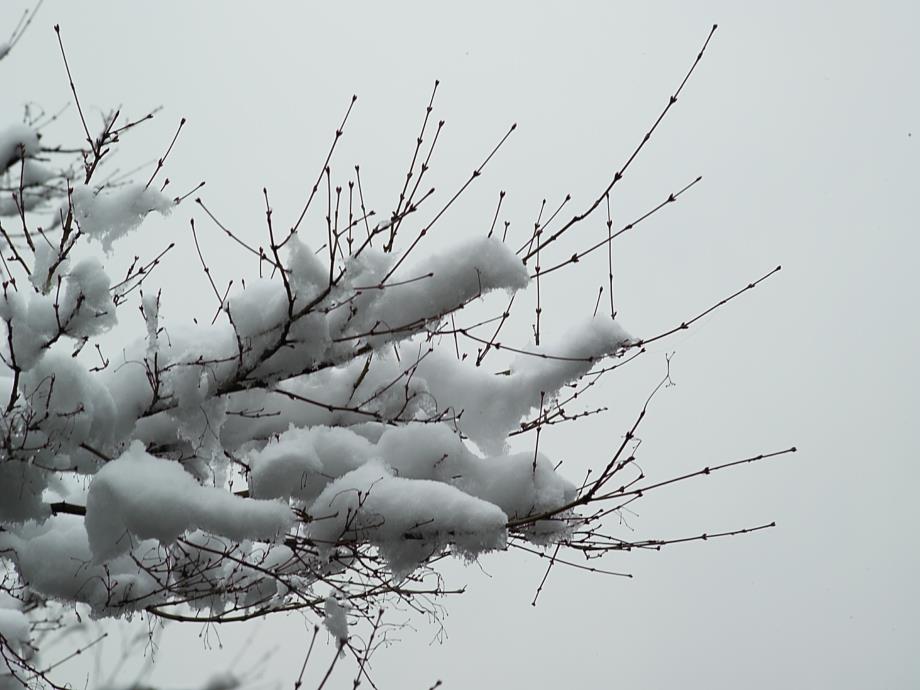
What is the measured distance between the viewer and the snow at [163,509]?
2.34 meters

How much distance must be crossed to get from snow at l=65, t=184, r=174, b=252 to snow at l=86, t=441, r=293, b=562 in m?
1.00

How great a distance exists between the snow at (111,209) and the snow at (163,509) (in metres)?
1.00

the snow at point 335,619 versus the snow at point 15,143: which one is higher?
the snow at point 15,143

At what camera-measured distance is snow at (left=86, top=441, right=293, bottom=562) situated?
7.69 ft

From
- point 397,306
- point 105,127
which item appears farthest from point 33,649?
point 397,306

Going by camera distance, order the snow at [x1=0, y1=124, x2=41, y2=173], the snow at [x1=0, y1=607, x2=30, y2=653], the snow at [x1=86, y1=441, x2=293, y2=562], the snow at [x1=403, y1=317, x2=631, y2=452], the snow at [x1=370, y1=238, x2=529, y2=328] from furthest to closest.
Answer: the snow at [x1=0, y1=607, x2=30, y2=653] → the snow at [x1=0, y1=124, x2=41, y2=173] → the snow at [x1=403, y1=317, x2=631, y2=452] → the snow at [x1=370, y1=238, x2=529, y2=328] → the snow at [x1=86, y1=441, x2=293, y2=562]

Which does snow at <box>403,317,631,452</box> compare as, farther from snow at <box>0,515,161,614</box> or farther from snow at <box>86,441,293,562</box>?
snow at <box>0,515,161,614</box>

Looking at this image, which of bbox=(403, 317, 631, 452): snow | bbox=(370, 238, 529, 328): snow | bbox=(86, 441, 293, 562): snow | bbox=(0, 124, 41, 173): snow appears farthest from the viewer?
bbox=(0, 124, 41, 173): snow

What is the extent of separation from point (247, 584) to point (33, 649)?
1.69 metres

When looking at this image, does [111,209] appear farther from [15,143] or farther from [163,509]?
[163,509]

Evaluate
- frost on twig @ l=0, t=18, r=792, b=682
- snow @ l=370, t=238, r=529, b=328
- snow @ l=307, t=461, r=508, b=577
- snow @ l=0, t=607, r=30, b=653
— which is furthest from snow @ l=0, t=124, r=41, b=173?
snow @ l=0, t=607, r=30, b=653

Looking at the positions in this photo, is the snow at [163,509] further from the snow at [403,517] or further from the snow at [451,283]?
the snow at [451,283]

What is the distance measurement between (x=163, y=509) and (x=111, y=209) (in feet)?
4.11

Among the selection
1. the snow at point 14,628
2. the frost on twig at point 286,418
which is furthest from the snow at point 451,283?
the snow at point 14,628
